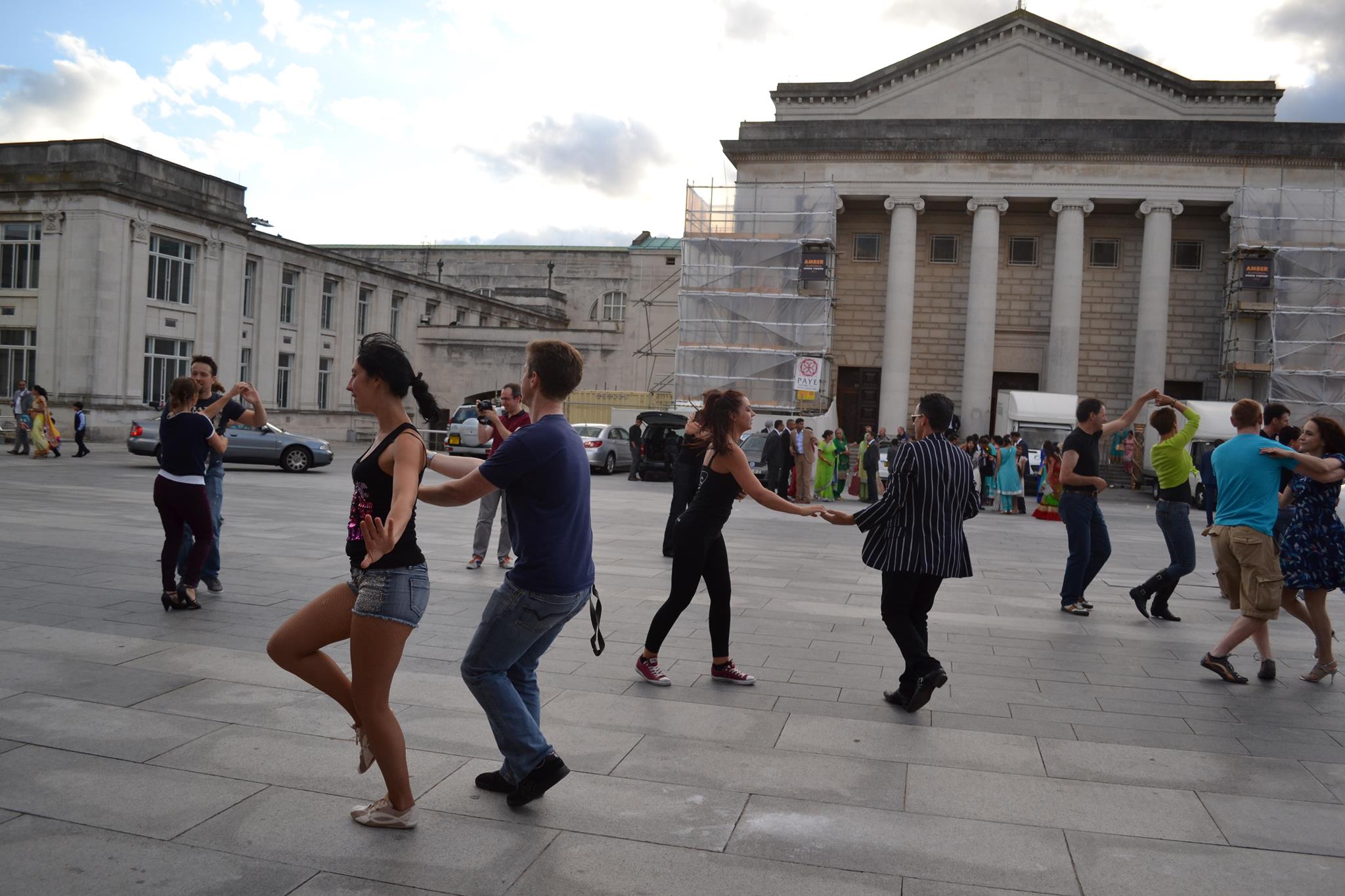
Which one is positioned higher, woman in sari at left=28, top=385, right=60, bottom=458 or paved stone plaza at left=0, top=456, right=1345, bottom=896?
woman in sari at left=28, top=385, right=60, bottom=458

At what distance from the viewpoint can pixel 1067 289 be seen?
3884 centimetres

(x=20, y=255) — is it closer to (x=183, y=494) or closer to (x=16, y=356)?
(x=16, y=356)

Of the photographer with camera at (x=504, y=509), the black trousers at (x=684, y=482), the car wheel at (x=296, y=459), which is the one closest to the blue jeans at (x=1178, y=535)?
the black trousers at (x=684, y=482)

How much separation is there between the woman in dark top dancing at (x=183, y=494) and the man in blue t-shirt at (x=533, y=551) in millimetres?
4742

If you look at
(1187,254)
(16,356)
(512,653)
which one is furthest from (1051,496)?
(16,356)

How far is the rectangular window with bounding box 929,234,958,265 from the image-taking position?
1656 inches

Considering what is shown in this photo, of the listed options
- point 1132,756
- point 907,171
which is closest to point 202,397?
point 1132,756

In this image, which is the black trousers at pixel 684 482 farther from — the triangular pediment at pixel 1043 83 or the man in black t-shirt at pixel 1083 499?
the triangular pediment at pixel 1043 83

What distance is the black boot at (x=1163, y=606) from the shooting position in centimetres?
951

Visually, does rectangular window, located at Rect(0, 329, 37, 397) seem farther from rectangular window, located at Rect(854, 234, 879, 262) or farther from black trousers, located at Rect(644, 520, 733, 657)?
black trousers, located at Rect(644, 520, 733, 657)

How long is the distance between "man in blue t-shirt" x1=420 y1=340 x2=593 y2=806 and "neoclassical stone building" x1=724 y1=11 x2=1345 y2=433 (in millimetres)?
36254

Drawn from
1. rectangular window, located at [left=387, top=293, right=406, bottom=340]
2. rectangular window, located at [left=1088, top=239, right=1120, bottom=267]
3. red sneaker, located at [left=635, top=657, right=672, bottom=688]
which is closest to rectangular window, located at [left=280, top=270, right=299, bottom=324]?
rectangular window, located at [left=387, top=293, right=406, bottom=340]

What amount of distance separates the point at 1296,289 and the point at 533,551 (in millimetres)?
39963

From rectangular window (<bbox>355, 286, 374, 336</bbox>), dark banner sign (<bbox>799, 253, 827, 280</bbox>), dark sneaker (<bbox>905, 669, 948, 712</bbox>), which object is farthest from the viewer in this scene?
rectangular window (<bbox>355, 286, 374, 336</bbox>)
